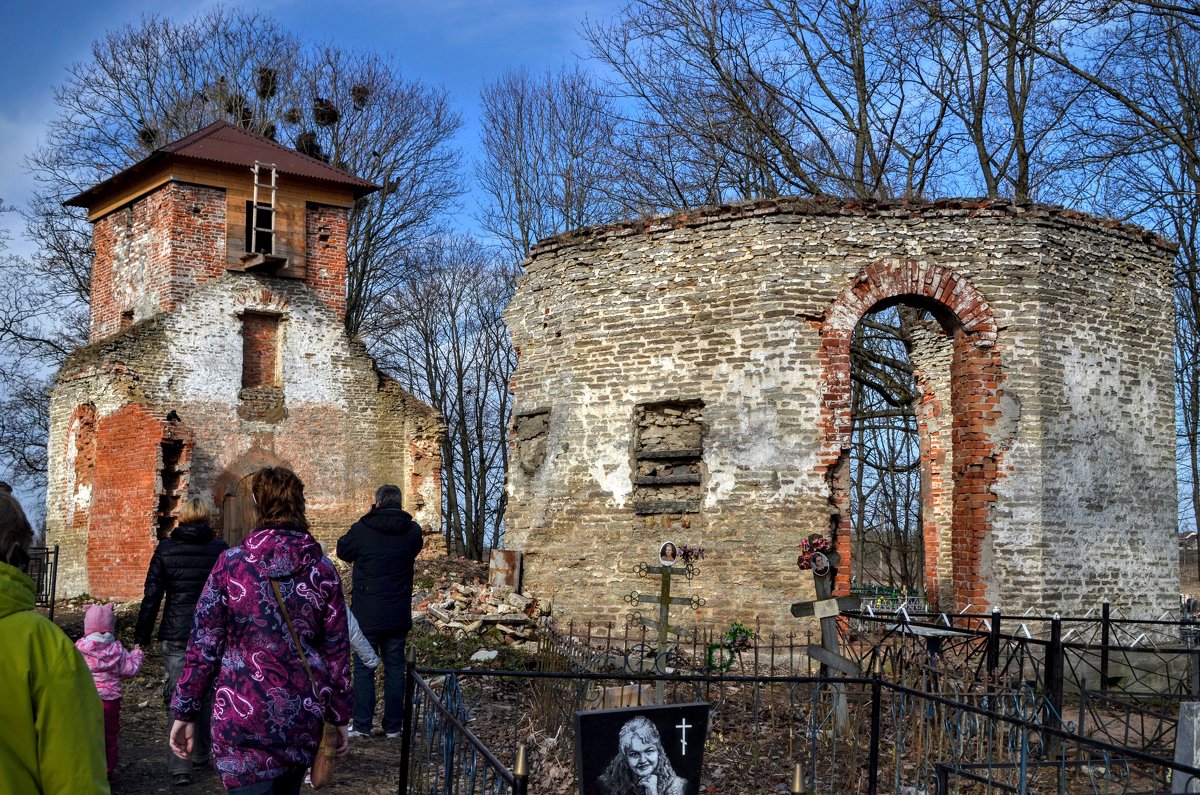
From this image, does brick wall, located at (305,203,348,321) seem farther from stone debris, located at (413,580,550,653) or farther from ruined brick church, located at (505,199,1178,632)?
ruined brick church, located at (505,199,1178,632)

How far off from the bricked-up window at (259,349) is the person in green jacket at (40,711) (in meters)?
19.2

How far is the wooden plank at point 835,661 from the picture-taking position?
873cm

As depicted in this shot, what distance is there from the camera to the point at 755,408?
40.3 feet

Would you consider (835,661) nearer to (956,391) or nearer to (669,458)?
(669,458)

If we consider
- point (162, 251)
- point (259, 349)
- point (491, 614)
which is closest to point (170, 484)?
point (259, 349)

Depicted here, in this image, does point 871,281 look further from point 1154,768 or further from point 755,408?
point 1154,768

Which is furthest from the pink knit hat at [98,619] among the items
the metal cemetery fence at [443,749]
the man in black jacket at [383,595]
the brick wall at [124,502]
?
the brick wall at [124,502]

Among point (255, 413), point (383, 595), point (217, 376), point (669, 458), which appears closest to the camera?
point (383, 595)

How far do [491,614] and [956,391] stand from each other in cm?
584

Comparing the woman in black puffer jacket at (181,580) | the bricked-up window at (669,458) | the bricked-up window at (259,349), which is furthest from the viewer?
the bricked-up window at (259,349)

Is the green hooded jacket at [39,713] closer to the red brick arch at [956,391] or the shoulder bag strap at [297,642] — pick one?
the shoulder bag strap at [297,642]

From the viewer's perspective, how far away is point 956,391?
490 inches

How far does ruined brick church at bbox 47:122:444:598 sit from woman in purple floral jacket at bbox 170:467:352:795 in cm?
1646

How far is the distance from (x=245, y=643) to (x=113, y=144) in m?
27.7
